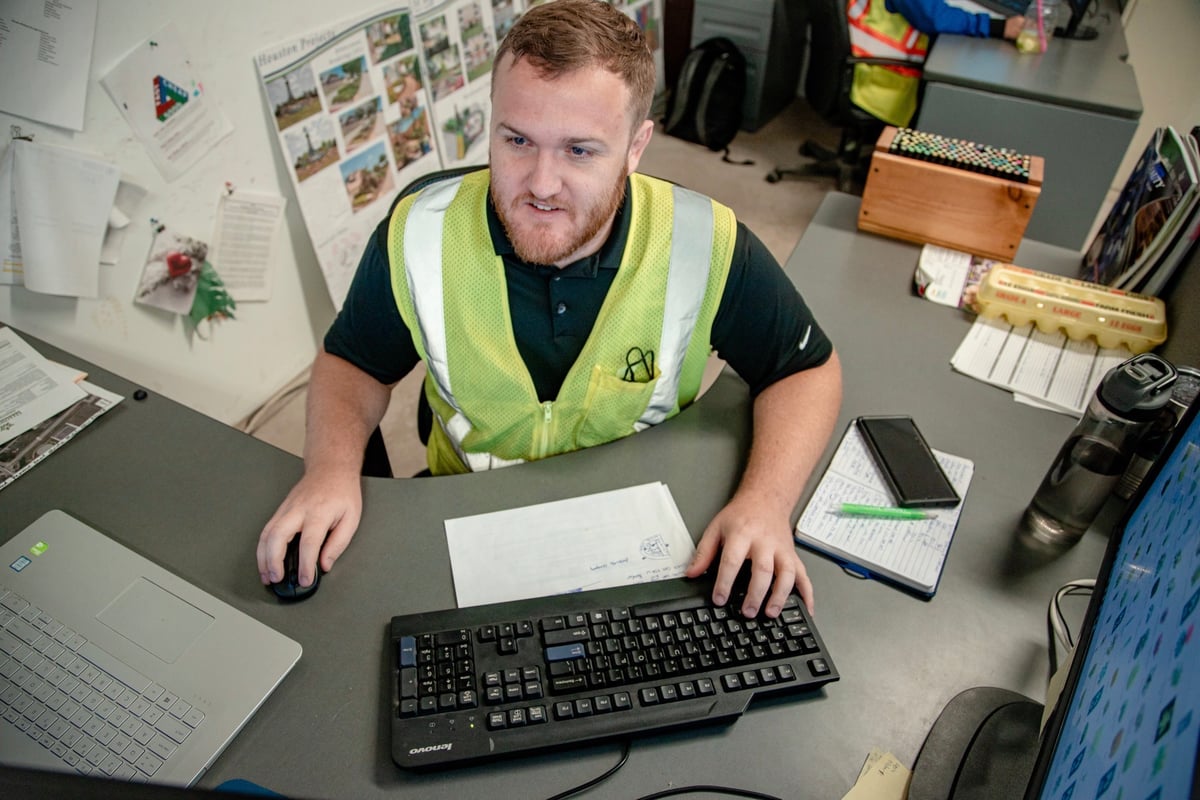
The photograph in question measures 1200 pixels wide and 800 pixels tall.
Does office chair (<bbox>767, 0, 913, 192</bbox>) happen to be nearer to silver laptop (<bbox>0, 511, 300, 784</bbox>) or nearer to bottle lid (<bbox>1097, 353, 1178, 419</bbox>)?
bottle lid (<bbox>1097, 353, 1178, 419</bbox>)

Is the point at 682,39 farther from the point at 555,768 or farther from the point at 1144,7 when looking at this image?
the point at 555,768

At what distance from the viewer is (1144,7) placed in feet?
9.93

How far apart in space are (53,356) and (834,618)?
1.21 metres

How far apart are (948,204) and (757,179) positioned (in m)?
2.00

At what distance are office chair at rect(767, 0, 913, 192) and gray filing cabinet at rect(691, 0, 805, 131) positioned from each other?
0.35 metres

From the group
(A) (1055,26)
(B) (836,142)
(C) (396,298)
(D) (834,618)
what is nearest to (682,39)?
(B) (836,142)

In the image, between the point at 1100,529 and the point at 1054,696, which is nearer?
the point at 1054,696

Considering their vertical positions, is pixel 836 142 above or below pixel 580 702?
below

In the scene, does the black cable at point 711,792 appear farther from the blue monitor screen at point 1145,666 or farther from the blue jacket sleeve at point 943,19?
the blue jacket sleeve at point 943,19

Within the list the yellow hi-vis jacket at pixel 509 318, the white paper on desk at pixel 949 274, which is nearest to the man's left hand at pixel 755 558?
the yellow hi-vis jacket at pixel 509 318

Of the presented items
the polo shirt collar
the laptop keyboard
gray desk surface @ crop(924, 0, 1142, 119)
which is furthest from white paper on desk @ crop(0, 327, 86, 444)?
gray desk surface @ crop(924, 0, 1142, 119)

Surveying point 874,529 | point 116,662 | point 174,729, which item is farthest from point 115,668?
point 874,529

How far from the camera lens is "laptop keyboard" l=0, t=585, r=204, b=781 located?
0.73 metres

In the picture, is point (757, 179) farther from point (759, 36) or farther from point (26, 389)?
point (26, 389)
